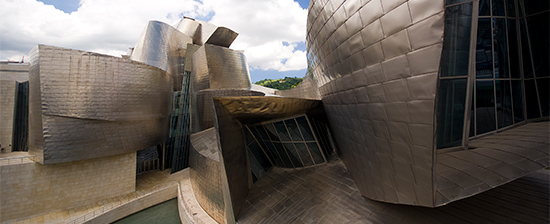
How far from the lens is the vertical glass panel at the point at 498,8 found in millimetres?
4176

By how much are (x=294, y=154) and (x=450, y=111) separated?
21.3ft

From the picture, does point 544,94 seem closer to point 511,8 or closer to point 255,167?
point 511,8

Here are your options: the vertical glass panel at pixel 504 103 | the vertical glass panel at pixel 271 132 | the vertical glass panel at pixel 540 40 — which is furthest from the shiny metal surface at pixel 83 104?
the vertical glass panel at pixel 540 40

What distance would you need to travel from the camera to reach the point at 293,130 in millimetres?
9031

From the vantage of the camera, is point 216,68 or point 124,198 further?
point 216,68

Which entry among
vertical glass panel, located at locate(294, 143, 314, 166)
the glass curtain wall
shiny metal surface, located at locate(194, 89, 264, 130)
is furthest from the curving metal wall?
shiny metal surface, located at locate(194, 89, 264, 130)

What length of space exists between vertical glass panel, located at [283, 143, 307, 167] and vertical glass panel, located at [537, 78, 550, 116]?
7.40 metres

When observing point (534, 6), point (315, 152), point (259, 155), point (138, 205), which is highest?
point (534, 6)

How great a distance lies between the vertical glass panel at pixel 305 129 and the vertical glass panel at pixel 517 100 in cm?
601

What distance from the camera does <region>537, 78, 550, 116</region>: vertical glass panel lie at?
→ 474cm

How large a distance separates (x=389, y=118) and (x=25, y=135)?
24700mm

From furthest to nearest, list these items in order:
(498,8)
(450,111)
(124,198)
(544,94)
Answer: (124,198)
(544,94)
(498,8)
(450,111)

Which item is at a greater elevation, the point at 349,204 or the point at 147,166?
the point at 147,166

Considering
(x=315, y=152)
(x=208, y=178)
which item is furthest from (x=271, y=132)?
(x=208, y=178)
